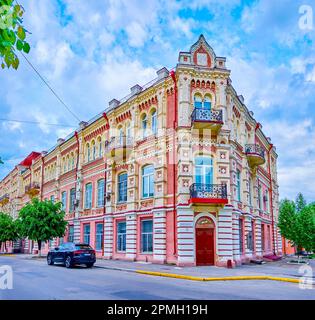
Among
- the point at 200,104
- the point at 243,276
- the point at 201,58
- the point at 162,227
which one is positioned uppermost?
the point at 201,58

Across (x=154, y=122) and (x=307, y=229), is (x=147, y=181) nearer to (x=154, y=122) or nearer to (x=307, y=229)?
(x=154, y=122)

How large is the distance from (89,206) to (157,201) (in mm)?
10733

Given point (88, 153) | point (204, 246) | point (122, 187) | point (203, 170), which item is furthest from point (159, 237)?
point (88, 153)

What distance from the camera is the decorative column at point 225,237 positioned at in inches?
819

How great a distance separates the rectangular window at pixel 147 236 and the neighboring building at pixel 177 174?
0.22 ft

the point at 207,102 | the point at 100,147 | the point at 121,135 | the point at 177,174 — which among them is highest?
the point at 207,102

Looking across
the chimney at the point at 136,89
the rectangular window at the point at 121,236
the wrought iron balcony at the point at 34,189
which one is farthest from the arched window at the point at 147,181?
the wrought iron balcony at the point at 34,189

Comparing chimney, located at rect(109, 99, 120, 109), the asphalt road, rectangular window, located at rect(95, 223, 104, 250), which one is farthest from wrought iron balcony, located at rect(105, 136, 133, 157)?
the asphalt road

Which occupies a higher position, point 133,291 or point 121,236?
point 121,236

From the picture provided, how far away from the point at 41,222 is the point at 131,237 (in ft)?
32.6

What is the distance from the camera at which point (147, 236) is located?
23.8 m
